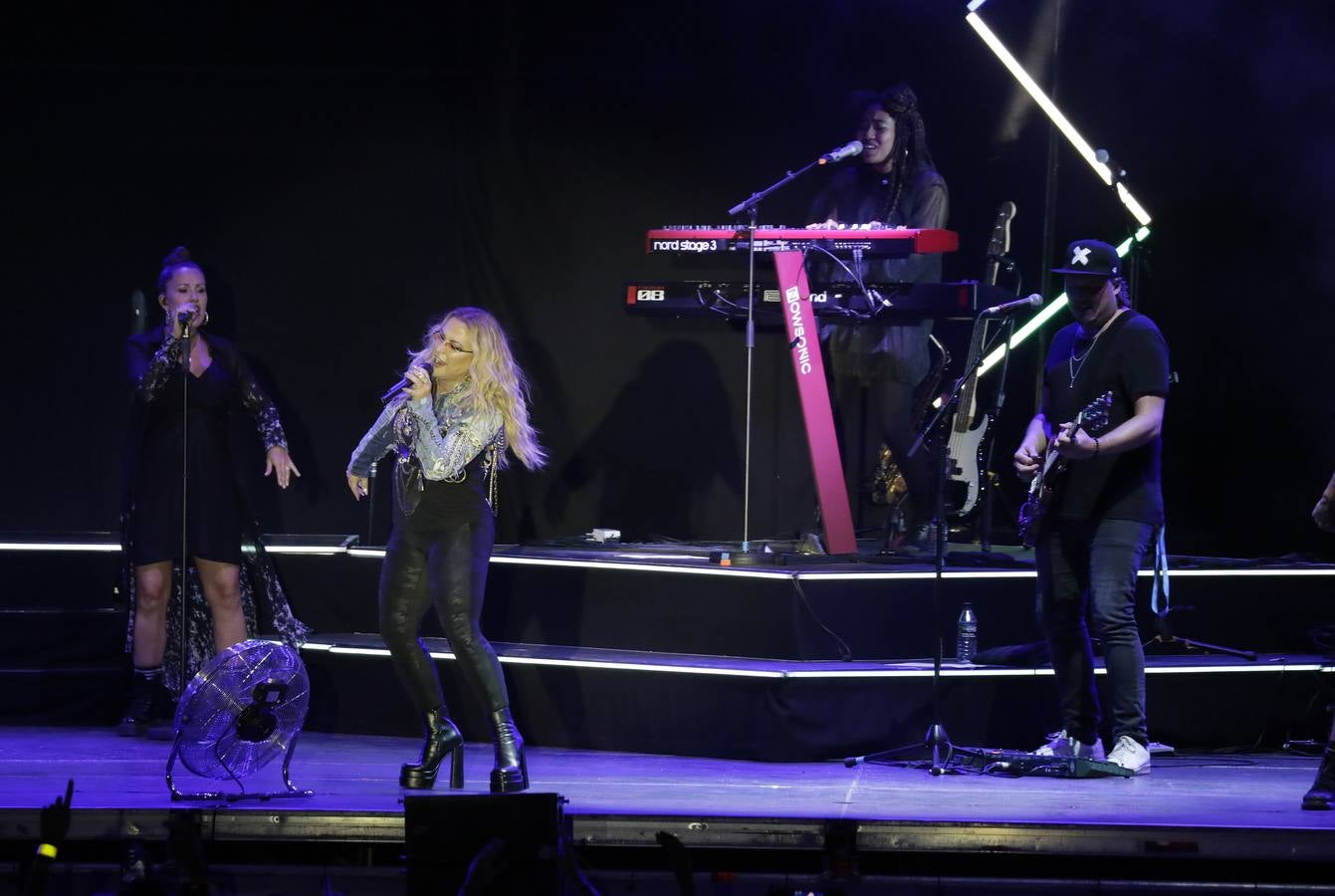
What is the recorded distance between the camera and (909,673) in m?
6.55

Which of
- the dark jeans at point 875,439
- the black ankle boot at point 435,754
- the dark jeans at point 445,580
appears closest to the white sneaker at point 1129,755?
the dark jeans at point 875,439

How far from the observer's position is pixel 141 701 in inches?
279

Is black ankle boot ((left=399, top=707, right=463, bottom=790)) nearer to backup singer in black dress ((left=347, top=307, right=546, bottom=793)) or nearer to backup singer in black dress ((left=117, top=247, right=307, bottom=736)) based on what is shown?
backup singer in black dress ((left=347, top=307, right=546, bottom=793))

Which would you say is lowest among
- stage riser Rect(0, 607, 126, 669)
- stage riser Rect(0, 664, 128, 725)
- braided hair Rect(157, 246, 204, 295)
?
stage riser Rect(0, 664, 128, 725)

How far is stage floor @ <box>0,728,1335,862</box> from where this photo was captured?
16.3 ft

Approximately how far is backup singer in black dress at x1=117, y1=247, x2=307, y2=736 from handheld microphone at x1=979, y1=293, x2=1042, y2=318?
3.00 metres

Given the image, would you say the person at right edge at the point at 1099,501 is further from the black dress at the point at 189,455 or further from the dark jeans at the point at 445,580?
the black dress at the point at 189,455

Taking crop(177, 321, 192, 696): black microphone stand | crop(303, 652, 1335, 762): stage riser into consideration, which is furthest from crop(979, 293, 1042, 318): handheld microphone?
crop(177, 321, 192, 696): black microphone stand

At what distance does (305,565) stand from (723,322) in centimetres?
247

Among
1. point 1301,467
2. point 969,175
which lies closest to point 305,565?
point 969,175

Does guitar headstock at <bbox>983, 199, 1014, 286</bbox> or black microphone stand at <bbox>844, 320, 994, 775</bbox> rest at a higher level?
guitar headstock at <bbox>983, 199, 1014, 286</bbox>

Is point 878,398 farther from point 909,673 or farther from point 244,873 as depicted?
point 244,873

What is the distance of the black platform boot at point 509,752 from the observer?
559 cm

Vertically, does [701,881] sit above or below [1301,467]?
below
